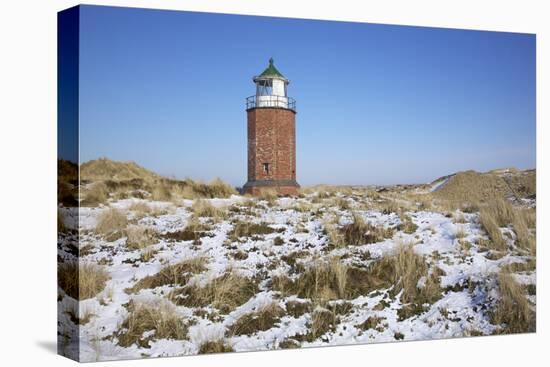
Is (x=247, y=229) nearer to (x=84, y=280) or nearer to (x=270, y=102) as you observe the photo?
(x=270, y=102)

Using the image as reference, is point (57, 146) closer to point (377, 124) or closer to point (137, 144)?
point (137, 144)

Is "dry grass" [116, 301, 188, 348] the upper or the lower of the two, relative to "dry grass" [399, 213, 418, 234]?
lower

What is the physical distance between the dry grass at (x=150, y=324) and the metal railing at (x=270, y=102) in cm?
314

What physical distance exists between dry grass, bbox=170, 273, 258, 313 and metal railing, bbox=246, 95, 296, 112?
249cm

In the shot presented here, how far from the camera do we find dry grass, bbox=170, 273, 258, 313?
10.2 meters

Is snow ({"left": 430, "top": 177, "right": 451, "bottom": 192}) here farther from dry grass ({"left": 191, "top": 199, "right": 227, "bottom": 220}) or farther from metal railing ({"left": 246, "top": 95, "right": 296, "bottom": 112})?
dry grass ({"left": 191, "top": 199, "right": 227, "bottom": 220})

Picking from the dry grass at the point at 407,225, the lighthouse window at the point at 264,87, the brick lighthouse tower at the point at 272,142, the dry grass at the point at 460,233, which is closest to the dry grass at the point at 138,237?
the brick lighthouse tower at the point at 272,142

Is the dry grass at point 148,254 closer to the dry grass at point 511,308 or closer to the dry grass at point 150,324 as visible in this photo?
the dry grass at point 150,324

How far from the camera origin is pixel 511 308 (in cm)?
1191

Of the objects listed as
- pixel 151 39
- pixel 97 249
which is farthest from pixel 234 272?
pixel 151 39

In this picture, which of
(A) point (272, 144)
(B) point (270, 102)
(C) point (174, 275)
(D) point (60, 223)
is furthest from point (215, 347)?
(B) point (270, 102)

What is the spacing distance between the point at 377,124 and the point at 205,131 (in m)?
2.76

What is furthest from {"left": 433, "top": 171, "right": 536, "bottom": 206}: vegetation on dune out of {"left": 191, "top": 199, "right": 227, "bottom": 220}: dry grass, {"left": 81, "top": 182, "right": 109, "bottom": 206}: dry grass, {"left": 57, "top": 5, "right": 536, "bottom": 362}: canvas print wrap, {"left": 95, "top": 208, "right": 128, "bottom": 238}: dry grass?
{"left": 81, "top": 182, "right": 109, "bottom": 206}: dry grass

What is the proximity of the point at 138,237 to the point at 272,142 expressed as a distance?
8.20 ft
